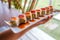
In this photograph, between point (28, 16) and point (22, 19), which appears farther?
point (28, 16)

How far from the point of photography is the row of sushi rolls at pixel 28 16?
1.12m

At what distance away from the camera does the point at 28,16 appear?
127 cm

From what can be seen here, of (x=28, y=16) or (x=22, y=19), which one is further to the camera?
(x=28, y=16)

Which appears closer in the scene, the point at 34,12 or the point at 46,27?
the point at 46,27

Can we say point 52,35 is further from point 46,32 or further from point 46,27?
point 46,27

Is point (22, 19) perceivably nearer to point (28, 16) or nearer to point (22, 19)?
point (22, 19)

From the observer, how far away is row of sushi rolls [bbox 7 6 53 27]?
1.12 metres

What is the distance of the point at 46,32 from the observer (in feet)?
3.36

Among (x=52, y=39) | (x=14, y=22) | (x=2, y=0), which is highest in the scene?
(x=2, y=0)

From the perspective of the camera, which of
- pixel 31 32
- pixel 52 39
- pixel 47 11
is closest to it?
pixel 52 39

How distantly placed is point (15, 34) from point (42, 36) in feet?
0.85

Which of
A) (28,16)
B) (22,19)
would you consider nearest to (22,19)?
(22,19)

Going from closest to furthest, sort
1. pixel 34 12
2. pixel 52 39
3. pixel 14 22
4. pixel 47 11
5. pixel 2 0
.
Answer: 1. pixel 52 39
2. pixel 14 22
3. pixel 34 12
4. pixel 47 11
5. pixel 2 0

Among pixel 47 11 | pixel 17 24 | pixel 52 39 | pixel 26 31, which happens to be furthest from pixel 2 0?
pixel 52 39
